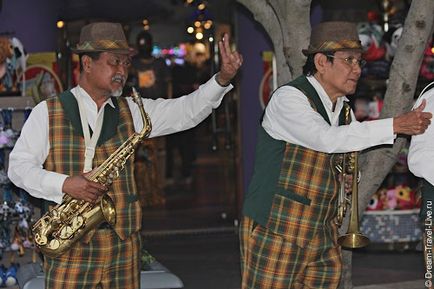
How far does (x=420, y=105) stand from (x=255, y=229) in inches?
43.2

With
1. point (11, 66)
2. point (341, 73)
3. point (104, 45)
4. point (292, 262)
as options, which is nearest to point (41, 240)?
point (104, 45)

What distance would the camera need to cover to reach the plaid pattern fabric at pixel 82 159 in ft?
17.1

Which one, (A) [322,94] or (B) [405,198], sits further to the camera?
(B) [405,198]

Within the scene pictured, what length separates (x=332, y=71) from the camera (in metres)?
5.40

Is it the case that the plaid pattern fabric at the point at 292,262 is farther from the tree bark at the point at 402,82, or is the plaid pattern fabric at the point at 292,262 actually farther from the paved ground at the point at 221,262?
the paved ground at the point at 221,262

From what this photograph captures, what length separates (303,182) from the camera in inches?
212

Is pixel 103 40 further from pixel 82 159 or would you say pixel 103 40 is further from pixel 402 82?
pixel 402 82

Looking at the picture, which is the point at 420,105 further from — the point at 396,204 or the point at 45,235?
the point at 396,204

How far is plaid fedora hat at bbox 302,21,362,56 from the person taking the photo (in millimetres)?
5398

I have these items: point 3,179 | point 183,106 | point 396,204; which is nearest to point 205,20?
point 396,204

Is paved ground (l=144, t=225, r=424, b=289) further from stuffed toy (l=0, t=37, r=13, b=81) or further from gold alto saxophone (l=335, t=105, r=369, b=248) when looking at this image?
gold alto saxophone (l=335, t=105, r=369, b=248)

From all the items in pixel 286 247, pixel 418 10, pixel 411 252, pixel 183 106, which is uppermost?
pixel 418 10

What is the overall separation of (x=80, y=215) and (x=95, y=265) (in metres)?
0.25

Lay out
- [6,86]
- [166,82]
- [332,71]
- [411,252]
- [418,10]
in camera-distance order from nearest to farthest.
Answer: [332,71] < [418,10] < [6,86] < [411,252] < [166,82]
